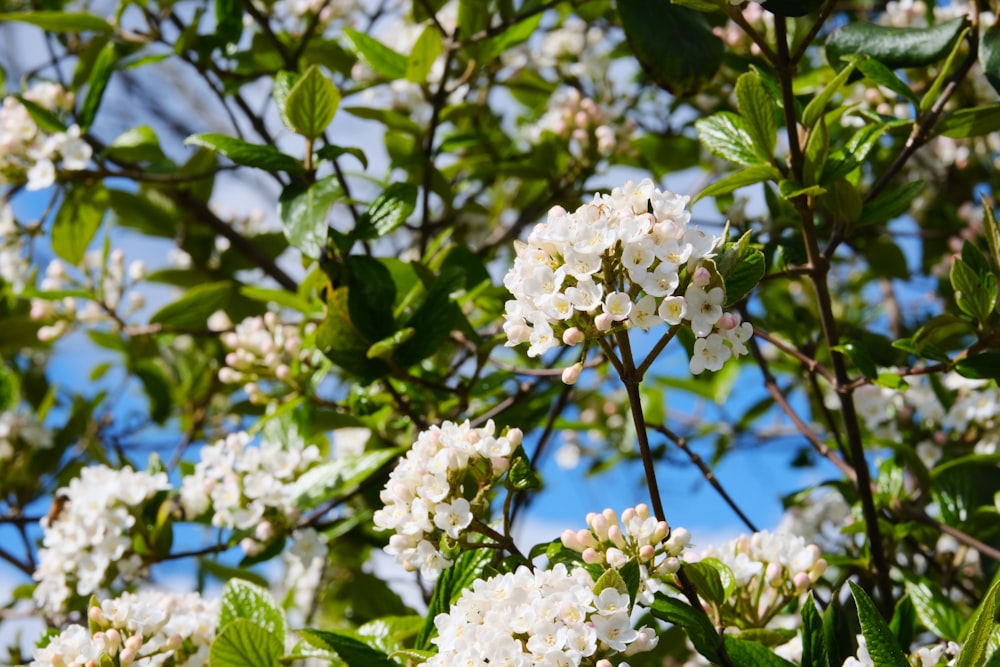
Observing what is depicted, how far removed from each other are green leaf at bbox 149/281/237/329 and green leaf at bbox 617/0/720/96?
1045 mm

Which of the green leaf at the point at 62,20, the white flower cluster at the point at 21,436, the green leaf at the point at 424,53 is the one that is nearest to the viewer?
the green leaf at the point at 424,53

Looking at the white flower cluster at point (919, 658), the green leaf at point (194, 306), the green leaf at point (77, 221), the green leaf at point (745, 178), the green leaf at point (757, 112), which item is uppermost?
the green leaf at point (77, 221)

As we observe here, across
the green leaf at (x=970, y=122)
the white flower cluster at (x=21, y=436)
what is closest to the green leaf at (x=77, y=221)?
the white flower cluster at (x=21, y=436)

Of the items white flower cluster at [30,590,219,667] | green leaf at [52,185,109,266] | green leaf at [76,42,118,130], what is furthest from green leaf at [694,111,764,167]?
green leaf at [52,185,109,266]

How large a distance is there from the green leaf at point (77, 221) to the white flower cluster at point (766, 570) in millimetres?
1671

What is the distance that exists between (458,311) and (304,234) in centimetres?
28

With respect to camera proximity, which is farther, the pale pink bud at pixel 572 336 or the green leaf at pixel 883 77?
the green leaf at pixel 883 77

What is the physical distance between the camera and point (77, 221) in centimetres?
238

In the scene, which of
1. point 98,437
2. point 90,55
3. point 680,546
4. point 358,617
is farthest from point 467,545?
point 98,437

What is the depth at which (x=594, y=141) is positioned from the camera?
2449mm

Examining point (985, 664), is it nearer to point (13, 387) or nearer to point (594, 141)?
point (594, 141)

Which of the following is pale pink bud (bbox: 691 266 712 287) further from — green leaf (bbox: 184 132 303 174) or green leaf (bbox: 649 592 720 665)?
green leaf (bbox: 184 132 303 174)

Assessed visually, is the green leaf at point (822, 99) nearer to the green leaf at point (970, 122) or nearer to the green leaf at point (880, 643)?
the green leaf at point (970, 122)

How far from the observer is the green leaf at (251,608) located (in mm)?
1476
